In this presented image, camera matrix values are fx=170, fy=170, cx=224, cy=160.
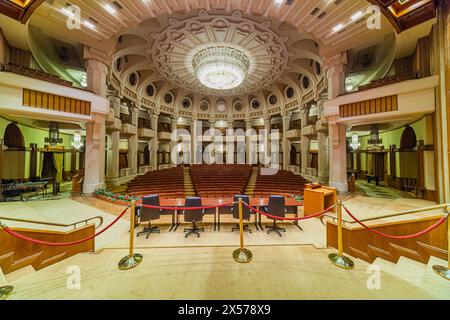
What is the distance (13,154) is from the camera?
28.3 feet

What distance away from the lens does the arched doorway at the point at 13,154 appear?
834cm

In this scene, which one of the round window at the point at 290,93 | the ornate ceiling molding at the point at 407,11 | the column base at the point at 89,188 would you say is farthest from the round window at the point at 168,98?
the ornate ceiling molding at the point at 407,11

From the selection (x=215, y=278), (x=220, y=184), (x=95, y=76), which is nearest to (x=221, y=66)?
(x=95, y=76)

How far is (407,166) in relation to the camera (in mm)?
8961

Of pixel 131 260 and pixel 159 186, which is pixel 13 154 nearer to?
pixel 159 186

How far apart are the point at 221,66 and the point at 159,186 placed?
737cm

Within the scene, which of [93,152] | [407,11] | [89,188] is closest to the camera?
[407,11]

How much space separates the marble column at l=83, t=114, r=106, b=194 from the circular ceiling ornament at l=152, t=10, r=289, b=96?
18.5ft

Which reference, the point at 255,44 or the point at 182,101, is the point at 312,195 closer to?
the point at 255,44

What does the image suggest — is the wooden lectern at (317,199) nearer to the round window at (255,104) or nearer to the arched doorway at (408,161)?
the arched doorway at (408,161)

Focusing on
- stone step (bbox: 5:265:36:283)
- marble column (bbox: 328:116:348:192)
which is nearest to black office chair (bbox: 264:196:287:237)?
stone step (bbox: 5:265:36:283)

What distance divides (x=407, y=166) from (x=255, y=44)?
34.5 feet

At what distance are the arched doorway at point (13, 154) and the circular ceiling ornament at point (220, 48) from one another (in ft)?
27.6
